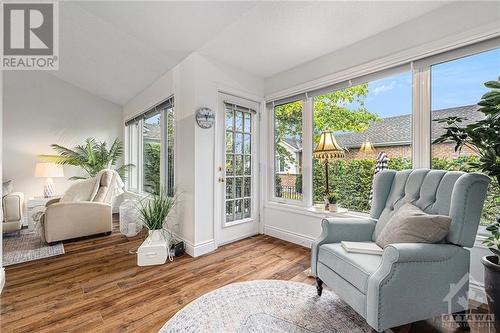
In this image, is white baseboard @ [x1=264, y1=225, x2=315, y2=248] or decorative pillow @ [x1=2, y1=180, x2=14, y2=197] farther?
decorative pillow @ [x1=2, y1=180, x2=14, y2=197]

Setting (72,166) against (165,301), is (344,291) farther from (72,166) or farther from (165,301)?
(72,166)

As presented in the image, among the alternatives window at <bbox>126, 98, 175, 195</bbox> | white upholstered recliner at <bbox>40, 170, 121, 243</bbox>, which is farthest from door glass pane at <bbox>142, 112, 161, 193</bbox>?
white upholstered recliner at <bbox>40, 170, 121, 243</bbox>

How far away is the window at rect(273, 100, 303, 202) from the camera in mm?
3182

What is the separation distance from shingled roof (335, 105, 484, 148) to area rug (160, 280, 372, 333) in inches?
63.5

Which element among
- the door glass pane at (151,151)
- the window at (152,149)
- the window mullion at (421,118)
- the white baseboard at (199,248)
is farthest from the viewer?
the door glass pane at (151,151)

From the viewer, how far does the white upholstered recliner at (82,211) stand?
299cm

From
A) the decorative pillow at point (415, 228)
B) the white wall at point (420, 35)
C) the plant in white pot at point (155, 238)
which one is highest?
the white wall at point (420, 35)

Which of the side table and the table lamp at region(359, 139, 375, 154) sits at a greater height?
the table lamp at region(359, 139, 375, 154)

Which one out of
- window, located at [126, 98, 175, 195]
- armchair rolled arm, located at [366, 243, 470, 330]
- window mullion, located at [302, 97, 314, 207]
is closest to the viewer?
armchair rolled arm, located at [366, 243, 470, 330]

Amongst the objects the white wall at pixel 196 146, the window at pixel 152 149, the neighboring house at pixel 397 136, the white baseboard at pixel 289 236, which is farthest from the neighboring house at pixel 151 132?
the neighboring house at pixel 397 136

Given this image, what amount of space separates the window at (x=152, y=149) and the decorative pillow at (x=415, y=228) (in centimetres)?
275

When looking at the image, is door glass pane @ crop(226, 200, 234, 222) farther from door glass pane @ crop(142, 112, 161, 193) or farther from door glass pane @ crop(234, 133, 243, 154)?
door glass pane @ crop(142, 112, 161, 193)

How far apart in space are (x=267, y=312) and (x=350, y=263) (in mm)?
699

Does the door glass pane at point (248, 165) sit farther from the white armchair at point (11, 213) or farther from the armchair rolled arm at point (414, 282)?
the white armchair at point (11, 213)
